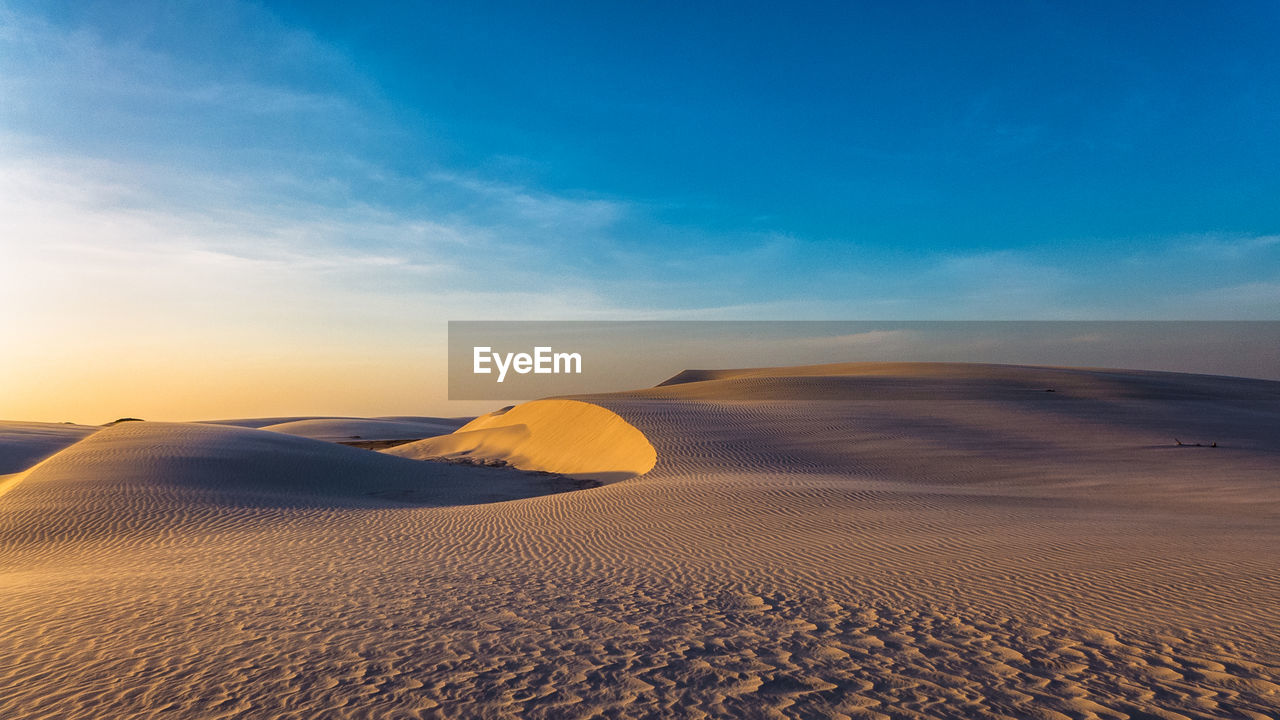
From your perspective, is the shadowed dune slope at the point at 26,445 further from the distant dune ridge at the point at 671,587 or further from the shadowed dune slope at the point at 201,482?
the distant dune ridge at the point at 671,587

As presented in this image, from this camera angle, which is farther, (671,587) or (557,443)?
(557,443)

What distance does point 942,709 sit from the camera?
4.73 meters

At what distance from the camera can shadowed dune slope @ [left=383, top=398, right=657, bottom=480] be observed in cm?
2583

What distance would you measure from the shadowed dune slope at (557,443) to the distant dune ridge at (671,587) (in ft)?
9.40

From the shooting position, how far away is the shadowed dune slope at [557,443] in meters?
25.8

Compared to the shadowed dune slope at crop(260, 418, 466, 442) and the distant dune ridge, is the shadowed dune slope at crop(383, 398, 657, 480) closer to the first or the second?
the distant dune ridge

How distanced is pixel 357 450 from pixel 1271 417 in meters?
37.6

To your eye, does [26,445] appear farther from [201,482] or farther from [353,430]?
[353,430]

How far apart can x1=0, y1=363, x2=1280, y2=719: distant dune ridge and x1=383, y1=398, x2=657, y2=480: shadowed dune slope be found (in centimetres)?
286

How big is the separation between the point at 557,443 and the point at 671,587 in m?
24.8

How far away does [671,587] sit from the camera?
8.41 m

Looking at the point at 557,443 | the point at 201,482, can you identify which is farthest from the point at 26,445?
the point at 557,443

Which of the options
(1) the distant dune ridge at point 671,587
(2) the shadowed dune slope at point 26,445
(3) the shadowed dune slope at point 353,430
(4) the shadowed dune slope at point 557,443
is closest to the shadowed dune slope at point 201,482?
(1) the distant dune ridge at point 671,587

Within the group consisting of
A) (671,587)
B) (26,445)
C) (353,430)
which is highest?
(26,445)
